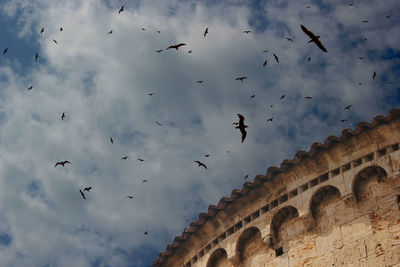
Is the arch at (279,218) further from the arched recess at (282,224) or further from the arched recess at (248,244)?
the arched recess at (248,244)

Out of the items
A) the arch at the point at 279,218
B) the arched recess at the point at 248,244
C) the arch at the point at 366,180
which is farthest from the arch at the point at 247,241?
the arch at the point at 366,180

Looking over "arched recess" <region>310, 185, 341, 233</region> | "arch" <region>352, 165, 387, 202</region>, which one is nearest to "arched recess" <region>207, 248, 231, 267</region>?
"arched recess" <region>310, 185, 341, 233</region>

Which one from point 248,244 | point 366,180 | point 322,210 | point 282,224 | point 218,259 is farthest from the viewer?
point 218,259

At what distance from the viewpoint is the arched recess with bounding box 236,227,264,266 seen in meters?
15.2

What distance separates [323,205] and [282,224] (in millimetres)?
1205

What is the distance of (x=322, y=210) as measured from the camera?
562 inches

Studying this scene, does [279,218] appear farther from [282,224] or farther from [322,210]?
[322,210]

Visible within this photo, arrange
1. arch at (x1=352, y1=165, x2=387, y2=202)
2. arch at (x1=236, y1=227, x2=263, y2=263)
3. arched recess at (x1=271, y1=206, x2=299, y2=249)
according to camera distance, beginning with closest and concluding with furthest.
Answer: arch at (x1=352, y1=165, x2=387, y2=202)
arched recess at (x1=271, y1=206, x2=299, y2=249)
arch at (x1=236, y1=227, x2=263, y2=263)

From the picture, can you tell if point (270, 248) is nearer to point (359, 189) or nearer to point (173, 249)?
point (359, 189)

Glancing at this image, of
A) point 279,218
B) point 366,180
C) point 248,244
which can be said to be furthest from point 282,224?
point 366,180

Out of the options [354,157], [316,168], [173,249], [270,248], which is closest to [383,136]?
[354,157]

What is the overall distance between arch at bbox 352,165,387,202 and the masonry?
0.07 feet

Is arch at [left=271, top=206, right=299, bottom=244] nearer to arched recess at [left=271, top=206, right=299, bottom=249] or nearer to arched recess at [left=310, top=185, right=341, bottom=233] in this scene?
arched recess at [left=271, top=206, right=299, bottom=249]

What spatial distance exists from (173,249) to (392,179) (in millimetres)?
6907
